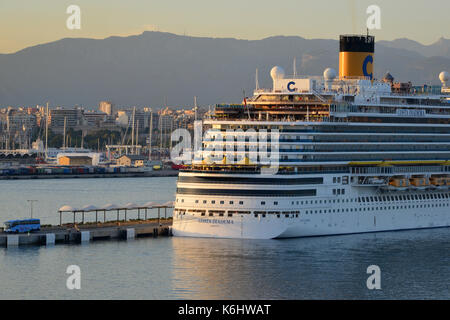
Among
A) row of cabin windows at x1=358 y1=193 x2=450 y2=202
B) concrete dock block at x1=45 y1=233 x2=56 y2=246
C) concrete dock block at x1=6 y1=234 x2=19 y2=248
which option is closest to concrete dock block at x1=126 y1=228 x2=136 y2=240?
concrete dock block at x1=45 y1=233 x2=56 y2=246

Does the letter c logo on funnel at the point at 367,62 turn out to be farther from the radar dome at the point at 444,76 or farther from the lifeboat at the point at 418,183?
the lifeboat at the point at 418,183

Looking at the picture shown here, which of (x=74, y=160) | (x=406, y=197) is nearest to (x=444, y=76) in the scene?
(x=406, y=197)

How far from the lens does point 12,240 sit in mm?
52312

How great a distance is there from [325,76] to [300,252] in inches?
488

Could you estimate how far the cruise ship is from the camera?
5184 centimetres

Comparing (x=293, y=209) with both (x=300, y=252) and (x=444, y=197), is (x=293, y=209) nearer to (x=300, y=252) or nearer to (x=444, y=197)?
(x=300, y=252)

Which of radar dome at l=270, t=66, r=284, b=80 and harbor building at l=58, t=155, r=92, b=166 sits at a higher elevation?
radar dome at l=270, t=66, r=284, b=80

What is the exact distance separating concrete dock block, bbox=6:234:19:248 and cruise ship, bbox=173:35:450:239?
23.8ft

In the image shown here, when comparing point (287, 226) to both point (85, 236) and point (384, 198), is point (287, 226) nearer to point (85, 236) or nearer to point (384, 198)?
point (384, 198)

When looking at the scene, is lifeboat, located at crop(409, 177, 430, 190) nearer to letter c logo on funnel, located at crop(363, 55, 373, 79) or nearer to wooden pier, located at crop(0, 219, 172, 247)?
letter c logo on funnel, located at crop(363, 55, 373, 79)

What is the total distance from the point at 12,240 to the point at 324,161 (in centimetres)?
1475

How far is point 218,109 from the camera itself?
55031 millimetres
